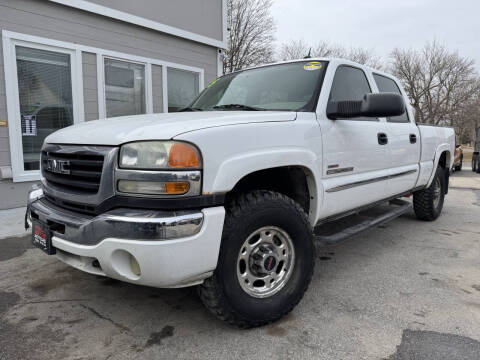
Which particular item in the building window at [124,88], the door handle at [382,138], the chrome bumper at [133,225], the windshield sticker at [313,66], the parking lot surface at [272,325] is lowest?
the parking lot surface at [272,325]

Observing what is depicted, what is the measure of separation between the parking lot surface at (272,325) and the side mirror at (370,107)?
1.41 m

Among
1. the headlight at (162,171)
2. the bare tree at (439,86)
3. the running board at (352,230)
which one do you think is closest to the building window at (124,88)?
the running board at (352,230)

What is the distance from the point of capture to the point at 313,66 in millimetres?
3121

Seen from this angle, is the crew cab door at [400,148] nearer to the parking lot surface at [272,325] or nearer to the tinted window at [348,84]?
the tinted window at [348,84]

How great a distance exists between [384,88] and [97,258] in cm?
353

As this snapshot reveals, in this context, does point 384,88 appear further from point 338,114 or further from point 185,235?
point 185,235

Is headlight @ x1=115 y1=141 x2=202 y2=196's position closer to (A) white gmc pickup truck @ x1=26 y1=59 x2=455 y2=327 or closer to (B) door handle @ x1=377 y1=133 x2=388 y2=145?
(A) white gmc pickup truck @ x1=26 y1=59 x2=455 y2=327

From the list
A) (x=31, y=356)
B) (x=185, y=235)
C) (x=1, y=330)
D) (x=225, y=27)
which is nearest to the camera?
(x=185, y=235)

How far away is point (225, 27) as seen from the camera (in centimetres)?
904

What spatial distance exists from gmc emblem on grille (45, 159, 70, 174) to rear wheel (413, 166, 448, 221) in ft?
15.0

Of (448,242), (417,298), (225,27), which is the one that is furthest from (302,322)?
(225,27)

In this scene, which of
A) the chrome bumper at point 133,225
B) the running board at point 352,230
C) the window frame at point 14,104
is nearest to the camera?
the chrome bumper at point 133,225

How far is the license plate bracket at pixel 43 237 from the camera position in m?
2.22

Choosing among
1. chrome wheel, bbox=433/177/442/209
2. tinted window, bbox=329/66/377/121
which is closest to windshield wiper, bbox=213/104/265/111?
tinted window, bbox=329/66/377/121
